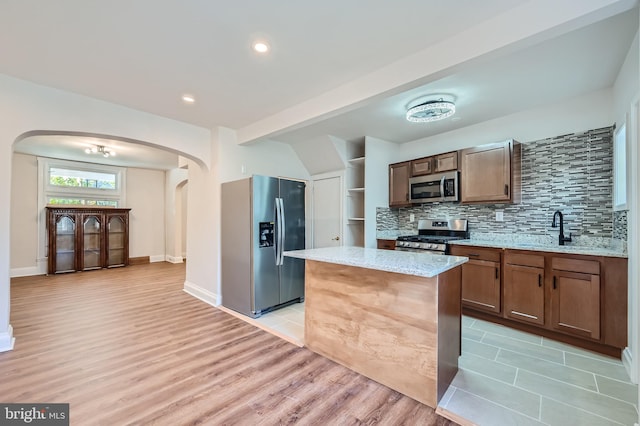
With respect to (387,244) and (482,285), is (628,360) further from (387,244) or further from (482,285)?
(387,244)

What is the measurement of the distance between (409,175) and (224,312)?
337cm

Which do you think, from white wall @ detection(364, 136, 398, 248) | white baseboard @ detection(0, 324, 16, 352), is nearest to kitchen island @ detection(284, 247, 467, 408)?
white wall @ detection(364, 136, 398, 248)

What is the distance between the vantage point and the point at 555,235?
10.3 ft

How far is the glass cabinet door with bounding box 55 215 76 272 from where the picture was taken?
6012mm

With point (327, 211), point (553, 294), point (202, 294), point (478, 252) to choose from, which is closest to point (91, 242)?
point (202, 294)

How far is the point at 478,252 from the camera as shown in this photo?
327cm

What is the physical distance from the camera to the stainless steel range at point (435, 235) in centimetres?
354

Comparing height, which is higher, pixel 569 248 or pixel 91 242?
pixel 569 248

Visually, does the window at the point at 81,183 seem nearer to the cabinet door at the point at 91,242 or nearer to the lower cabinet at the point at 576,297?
the cabinet door at the point at 91,242

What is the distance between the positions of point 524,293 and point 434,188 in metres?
1.72

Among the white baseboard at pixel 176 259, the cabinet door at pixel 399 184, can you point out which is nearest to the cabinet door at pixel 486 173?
the cabinet door at pixel 399 184

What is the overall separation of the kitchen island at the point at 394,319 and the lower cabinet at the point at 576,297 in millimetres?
1256

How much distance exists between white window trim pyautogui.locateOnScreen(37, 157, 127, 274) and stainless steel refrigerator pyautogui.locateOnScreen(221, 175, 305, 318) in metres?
4.84

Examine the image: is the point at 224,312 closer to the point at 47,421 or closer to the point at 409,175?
the point at 47,421
